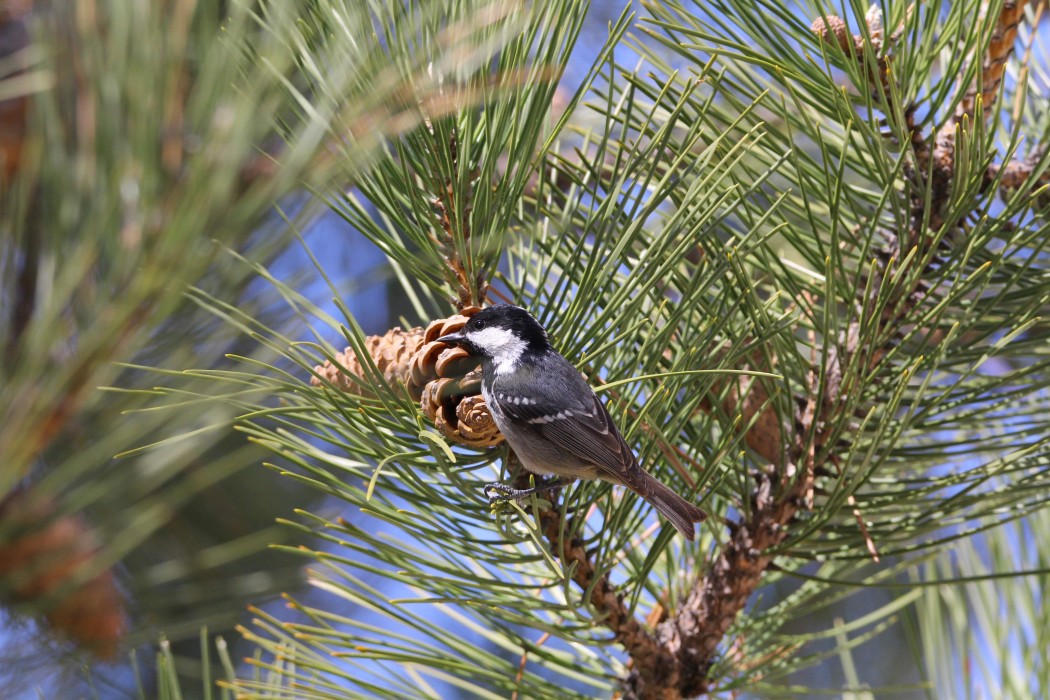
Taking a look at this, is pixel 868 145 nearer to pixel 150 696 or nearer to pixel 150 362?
pixel 150 362

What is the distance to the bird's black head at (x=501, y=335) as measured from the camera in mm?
1265

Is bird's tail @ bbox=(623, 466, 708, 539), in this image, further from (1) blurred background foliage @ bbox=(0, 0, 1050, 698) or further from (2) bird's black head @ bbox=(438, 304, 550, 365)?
(2) bird's black head @ bbox=(438, 304, 550, 365)

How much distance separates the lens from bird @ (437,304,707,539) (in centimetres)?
131

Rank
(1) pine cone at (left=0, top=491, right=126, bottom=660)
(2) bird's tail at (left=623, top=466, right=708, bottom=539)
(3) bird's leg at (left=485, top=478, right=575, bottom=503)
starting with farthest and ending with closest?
(2) bird's tail at (left=623, top=466, right=708, bottom=539), (3) bird's leg at (left=485, top=478, right=575, bottom=503), (1) pine cone at (left=0, top=491, right=126, bottom=660)

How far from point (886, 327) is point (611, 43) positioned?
0.52m

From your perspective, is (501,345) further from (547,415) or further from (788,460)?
(788,460)

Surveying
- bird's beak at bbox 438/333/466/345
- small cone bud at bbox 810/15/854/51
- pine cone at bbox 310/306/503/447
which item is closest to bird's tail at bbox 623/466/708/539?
pine cone at bbox 310/306/503/447

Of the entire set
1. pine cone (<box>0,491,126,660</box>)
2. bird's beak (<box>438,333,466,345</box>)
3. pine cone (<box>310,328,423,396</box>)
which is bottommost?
pine cone (<box>0,491,126,660</box>)

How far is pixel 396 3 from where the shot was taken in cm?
117

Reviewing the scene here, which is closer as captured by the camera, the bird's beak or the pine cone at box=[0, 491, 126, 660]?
the pine cone at box=[0, 491, 126, 660]

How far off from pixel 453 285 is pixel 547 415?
0.34 m

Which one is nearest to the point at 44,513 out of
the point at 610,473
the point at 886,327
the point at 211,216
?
the point at 211,216

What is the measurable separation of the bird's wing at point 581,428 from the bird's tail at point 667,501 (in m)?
0.02

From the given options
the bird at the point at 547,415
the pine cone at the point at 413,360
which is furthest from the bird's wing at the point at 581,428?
the pine cone at the point at 413,360
